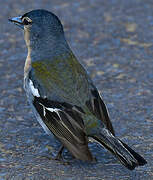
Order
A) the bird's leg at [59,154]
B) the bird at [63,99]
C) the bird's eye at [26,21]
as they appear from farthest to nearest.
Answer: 1. the bird's eye at [26,21]
2. the bird's leg at [59,154]
3. the bird at [63,99]

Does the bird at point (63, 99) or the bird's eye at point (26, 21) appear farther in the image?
the bird's eye at point (26, 21)

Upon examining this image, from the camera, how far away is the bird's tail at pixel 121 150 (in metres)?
4.18

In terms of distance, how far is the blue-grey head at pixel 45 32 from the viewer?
16.7 feet

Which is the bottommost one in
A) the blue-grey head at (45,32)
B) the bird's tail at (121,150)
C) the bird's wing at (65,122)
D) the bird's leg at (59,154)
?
the bird's leg at (59,154)

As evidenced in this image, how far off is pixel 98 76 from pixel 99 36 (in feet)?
3.30

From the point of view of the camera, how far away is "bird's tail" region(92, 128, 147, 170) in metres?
4.18

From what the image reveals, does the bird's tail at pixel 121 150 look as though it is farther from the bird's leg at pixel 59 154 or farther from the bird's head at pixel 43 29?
the bird's head at pixel 43 29

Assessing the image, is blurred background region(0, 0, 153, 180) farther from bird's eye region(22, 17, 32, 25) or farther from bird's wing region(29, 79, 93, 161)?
bird's eye region(22, 17, 32, 25)

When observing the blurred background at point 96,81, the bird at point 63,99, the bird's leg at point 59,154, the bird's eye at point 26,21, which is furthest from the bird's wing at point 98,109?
the bird's eye at point 26,21

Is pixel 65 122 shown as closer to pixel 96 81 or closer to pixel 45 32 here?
pixel 45 32

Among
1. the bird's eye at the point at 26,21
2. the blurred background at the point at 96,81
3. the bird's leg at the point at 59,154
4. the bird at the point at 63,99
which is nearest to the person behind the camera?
the bird at the point at 63,99

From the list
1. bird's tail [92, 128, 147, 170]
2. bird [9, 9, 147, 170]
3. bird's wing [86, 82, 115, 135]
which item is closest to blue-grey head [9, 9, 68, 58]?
bird [9, 9, 147, 170]

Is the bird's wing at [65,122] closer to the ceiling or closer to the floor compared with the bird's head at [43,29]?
closer to the floor

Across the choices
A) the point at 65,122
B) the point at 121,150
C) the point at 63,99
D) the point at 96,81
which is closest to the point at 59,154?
the point at 65,122
